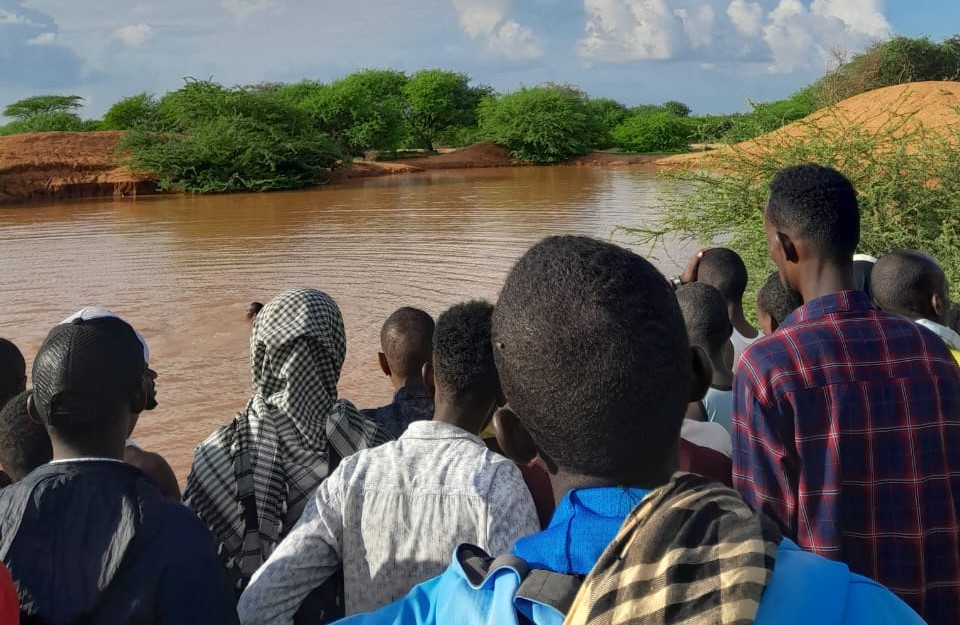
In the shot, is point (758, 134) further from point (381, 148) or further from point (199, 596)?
point (381, 148)

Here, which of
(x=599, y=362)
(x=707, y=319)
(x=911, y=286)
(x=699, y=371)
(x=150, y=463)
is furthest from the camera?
(x=911, y=286)

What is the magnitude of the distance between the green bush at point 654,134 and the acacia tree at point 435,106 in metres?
9.74

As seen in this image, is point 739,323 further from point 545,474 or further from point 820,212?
point 545,474

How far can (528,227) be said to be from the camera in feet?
61.2

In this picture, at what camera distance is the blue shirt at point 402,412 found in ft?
10.5

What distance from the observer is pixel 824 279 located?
2320 mm

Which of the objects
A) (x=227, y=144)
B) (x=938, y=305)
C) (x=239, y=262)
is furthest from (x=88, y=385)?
(x=227, y=144)

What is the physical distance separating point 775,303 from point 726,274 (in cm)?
66

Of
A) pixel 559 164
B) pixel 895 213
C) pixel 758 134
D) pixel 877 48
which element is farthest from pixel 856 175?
pixel 559 164

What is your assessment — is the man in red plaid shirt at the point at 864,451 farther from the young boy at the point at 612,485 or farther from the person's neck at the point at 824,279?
the young boy at the point at 612,485

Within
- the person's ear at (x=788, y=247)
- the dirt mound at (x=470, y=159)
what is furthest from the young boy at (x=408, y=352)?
the dirt mound at (x=470, y=159)

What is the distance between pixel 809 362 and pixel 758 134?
7.27 m

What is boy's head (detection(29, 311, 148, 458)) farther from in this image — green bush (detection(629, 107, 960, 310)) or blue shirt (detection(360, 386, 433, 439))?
green bush (detection(629, 107, 960, 310))

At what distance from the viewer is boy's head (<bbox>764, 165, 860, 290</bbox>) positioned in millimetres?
2365
